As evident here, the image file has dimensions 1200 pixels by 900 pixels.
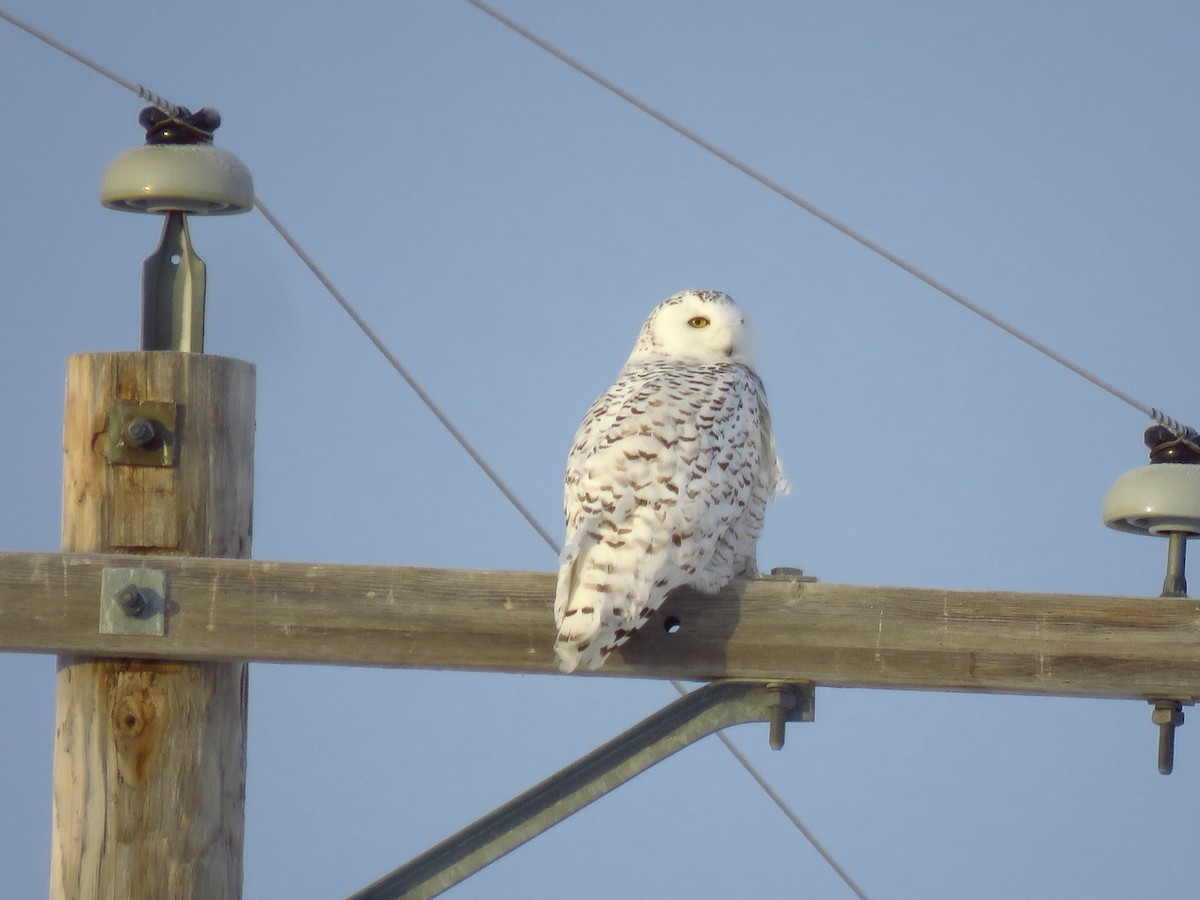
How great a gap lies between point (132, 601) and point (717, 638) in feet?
3.44

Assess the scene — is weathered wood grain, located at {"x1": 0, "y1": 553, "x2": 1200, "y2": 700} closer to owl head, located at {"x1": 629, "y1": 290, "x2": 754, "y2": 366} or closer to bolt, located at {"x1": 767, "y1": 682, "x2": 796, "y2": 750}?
bolt, located at {"x1": 767, "y1": 682, "x2": 796, "y2": 750}

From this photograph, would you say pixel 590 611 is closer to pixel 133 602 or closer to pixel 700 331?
pixel 133 602

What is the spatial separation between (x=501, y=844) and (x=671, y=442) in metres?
0.97

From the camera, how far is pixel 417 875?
295cm

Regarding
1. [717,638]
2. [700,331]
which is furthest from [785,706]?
[700,331]

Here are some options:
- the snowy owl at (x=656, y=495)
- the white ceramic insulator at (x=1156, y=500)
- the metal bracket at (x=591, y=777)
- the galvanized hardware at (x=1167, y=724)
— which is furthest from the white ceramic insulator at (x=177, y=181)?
the galvanized hardware at (x=1167, y=724)

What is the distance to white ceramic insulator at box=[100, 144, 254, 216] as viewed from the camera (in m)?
3.26

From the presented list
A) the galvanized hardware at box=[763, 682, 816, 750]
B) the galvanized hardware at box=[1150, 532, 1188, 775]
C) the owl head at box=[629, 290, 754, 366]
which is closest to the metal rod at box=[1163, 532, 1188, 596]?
the galvanized hardware at box=[1150, 532, 1188, 775]

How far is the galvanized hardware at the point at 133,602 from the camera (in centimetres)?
296

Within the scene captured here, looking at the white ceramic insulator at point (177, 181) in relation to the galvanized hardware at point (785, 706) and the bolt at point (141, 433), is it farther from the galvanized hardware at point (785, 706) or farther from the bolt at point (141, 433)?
the galvanized hardware at point (785, 706)

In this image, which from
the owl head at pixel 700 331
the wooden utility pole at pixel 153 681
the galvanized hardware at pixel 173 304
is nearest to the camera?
the wooden utility pole at pixel 153 681

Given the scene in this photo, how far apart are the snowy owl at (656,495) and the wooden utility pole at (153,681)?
2.08ft

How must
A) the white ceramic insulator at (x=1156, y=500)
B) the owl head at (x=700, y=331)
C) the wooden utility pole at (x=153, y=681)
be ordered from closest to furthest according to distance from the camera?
the wooden utility pole at (x=153, y=681) → the white ceramic insulator at (x=1156, y=500) → the owl head at (x=700, y=331)

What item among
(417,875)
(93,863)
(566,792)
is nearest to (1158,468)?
(566,792)
